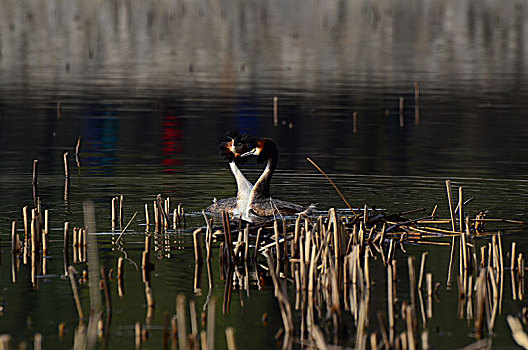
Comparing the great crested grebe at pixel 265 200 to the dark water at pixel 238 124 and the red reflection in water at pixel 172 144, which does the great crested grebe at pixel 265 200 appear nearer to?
the dark water at pixel 238 124

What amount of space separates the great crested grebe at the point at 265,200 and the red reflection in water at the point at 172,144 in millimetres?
4321

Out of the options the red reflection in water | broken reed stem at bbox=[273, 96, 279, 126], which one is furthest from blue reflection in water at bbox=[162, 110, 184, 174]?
broken reed stem at bbox=[273, 96, 279, 126]

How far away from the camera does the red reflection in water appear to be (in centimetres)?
2462

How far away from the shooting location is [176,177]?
73.9 feet

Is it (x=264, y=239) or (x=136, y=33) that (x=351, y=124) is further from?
(x=136, y=33)

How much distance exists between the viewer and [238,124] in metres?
34.3

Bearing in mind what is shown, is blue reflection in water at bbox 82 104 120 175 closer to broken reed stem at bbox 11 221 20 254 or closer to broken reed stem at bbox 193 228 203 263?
broken reed stem at bbox 11 221 20 254

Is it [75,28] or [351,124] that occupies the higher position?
[75,28]

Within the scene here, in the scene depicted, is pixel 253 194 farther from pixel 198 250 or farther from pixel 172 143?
pixel 172 143

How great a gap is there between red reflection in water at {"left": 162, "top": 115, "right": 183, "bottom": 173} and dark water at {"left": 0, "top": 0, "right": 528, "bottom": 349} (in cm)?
8

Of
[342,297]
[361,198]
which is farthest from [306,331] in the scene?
[361,198]

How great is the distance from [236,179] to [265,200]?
1107 millimetres

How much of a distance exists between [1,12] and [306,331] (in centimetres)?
8542

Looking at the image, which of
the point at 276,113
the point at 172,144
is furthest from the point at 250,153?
the point at 276,113
